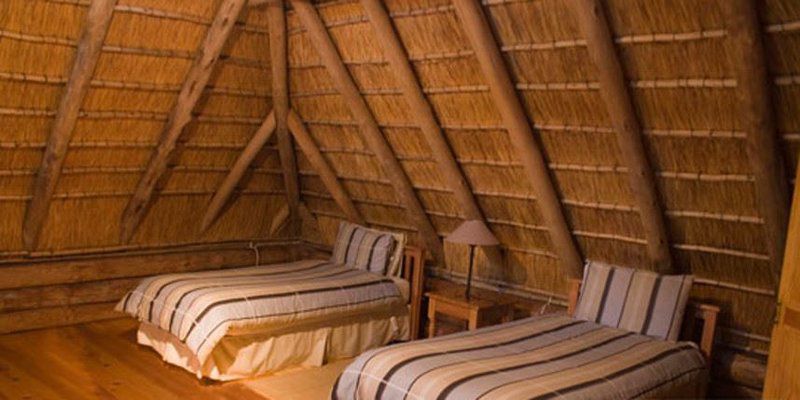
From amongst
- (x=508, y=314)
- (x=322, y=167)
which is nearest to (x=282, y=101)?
(x=322, y=167)

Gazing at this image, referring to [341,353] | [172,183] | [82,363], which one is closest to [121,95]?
[172,183]

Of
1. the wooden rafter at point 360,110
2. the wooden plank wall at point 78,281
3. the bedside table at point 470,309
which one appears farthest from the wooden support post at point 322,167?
the bedside table at point 470,309

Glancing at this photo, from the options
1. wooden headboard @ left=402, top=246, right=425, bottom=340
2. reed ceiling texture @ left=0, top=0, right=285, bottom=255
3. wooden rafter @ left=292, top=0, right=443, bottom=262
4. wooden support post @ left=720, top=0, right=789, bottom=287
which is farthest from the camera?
wooden headboard @ left=402, top=246, right=425, bottom=340

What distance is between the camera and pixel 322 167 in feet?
18.2

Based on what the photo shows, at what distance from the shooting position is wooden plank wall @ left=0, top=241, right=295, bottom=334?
4.78 metres

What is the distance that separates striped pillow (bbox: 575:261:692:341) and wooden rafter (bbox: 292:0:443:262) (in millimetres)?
1444

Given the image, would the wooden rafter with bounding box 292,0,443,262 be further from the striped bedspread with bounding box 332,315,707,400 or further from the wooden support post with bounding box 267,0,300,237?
the striped bedspread with bounding box 332,315,707,400

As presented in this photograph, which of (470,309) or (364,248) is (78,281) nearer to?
(364,248)

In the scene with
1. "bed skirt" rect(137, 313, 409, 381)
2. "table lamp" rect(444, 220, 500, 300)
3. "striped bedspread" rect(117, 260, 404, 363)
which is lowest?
"bed skirt" rect(137, 313, 409, 381)

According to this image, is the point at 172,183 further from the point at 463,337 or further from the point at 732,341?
the point at 732,341

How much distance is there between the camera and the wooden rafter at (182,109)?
446 centimetres

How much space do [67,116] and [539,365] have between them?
3229 millimetres

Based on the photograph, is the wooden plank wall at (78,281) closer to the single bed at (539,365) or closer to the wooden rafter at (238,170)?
the wooden rafter at (238,170)

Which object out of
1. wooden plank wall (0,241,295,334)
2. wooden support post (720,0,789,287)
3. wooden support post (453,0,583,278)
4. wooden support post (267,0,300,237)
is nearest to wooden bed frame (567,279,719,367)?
wooden support post (453,0,583,278)
